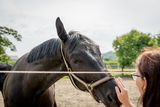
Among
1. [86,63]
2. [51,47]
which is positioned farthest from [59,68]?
[86,63]

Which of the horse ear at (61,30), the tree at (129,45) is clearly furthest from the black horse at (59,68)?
the tree at (129,45)

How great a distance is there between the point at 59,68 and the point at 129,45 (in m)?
20.9

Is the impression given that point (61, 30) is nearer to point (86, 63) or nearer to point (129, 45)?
point (86, 63)

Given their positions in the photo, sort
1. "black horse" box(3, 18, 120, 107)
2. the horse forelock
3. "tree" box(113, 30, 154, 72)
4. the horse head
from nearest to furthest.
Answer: the horse head, "black horse" box(3, 18, 120, 107), the horse forelock, "tree" box(113, 30, 154, 72)

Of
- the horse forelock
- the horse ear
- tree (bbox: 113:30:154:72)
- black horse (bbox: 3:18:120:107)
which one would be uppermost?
the horse ear

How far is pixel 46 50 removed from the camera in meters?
2.21

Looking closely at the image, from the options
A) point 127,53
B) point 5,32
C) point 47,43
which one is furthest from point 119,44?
point 47,43

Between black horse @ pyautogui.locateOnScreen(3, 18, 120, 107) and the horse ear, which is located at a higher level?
the horse ear

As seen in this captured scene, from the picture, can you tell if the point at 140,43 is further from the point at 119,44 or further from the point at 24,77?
the point at 24,77

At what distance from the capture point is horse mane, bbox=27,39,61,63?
216 cm

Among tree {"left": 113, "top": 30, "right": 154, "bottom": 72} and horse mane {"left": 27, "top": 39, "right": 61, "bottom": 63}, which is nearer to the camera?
horse mane {"left": 27, "top": 39, "right": 61, "bottom": 63}

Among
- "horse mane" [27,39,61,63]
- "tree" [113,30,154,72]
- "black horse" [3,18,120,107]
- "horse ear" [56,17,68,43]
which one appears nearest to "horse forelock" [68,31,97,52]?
"black horse" [3,18,120,107]

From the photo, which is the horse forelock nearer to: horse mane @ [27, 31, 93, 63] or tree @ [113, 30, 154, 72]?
horse mane @ [27, 31, 93, 63]

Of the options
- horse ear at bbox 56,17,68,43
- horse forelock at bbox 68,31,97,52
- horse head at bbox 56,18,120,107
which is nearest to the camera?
horse head at bbox 56,18,120,107
